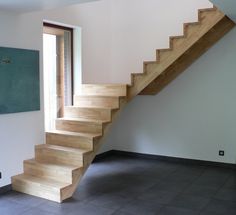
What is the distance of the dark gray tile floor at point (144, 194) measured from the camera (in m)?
3.60

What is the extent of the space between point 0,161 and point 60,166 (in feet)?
2.64

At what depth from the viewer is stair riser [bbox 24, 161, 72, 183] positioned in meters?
3.99

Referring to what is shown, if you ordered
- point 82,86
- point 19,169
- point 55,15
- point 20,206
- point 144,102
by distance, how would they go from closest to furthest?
point 20,206
point 19,169
point 55,15
point 82,86
point 144,102

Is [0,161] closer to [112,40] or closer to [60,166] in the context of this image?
[60,166]

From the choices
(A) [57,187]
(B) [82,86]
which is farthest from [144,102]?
(A) [57,187]

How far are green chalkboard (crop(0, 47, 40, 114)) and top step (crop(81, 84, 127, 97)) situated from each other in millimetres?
991

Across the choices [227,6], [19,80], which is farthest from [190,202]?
[19,80]

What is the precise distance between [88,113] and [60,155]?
2.87 ft

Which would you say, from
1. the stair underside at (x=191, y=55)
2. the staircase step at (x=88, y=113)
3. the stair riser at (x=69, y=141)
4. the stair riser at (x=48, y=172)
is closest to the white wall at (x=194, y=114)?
the stair underside at (x=191, y=55)

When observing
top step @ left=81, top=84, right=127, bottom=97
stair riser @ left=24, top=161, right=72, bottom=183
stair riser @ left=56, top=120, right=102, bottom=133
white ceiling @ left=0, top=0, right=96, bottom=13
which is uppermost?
white ceiling @ left=0, top=0, right=96, bottom=13

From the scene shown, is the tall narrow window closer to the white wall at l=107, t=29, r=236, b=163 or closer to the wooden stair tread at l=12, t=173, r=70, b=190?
the wooden stair tread at l=12, t=173, r=70, b=190

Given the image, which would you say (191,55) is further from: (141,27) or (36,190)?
(36,190)

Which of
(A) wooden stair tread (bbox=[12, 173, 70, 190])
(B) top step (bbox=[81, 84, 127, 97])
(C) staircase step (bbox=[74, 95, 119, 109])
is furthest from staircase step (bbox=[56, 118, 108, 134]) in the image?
(A) wooden stair tread (bbox=[12, 173, 70, 190])

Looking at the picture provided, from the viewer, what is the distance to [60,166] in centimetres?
411
